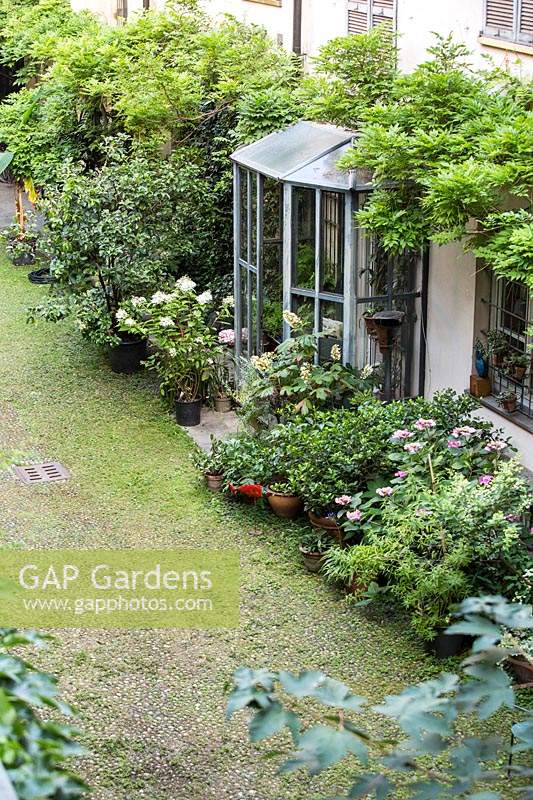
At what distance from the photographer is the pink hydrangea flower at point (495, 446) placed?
7.73m

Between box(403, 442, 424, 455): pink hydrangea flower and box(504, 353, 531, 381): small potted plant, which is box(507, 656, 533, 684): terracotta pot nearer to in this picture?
box(403, 442, 424, 455): pink hydrangea flower

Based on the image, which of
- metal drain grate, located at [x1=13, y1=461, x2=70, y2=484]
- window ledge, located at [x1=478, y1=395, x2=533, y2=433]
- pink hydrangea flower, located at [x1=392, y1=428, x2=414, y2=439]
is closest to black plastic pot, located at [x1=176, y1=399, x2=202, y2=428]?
metal drain grate, located at [x1=13, y1=461, x2=70, y2=484]

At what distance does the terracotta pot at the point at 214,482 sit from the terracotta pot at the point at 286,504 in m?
0.62

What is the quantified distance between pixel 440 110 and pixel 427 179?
0.76 metres

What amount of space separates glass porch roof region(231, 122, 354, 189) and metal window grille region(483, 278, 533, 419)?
1.57m

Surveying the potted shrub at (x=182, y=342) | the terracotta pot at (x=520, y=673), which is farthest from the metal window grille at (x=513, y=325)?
the potted shrub at (x=182, y=342)

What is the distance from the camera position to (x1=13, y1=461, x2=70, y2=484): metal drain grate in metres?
9.70

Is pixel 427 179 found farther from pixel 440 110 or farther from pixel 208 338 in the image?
pixel 208 338

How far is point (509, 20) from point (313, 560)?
426 cm

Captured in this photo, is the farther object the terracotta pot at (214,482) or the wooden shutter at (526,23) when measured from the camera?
the terracotta pot at (214,482)

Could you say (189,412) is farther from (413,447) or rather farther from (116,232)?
(413,447)

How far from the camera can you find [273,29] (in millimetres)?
12547

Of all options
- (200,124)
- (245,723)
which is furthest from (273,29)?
(245,723)

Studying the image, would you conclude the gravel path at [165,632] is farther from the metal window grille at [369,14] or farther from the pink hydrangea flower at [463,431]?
the metal window grille at [369,14]
